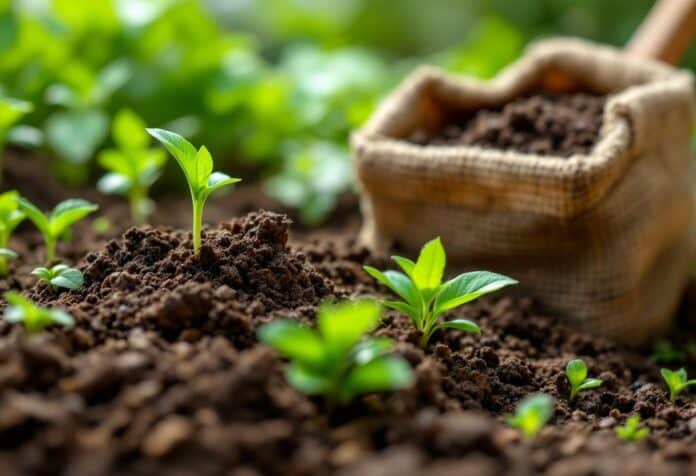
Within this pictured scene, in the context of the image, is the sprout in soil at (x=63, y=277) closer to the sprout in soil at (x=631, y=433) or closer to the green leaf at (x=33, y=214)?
the green leaf at (x=33, y=214)

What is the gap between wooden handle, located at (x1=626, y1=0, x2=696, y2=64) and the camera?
2.23 meters

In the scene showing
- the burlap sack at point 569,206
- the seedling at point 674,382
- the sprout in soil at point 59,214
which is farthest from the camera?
the burlap sack at point 569,206

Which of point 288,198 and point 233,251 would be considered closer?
point 233,251

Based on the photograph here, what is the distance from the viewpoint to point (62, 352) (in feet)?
3.55

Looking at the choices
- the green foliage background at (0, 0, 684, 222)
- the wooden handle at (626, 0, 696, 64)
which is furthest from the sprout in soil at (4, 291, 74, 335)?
the wooden handle at (626, 0, 696, 64)

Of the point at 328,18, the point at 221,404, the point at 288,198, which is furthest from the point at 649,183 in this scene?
the point at 328,18

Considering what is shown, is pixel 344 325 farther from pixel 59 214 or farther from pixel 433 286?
pixel 59 214

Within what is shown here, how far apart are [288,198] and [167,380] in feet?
4.54

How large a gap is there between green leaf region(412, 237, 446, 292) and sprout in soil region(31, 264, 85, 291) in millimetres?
513

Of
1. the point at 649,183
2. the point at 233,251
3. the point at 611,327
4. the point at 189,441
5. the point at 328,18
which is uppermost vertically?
the point at 328,18

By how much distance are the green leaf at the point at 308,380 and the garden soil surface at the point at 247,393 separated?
41mm

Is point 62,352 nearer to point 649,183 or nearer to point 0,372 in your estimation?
point 0,372

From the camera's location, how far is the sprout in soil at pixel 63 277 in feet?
4.35

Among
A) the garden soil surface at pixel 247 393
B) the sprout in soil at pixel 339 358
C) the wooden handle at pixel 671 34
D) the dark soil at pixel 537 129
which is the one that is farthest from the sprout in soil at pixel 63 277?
the wooden handle at pixel 671 34
